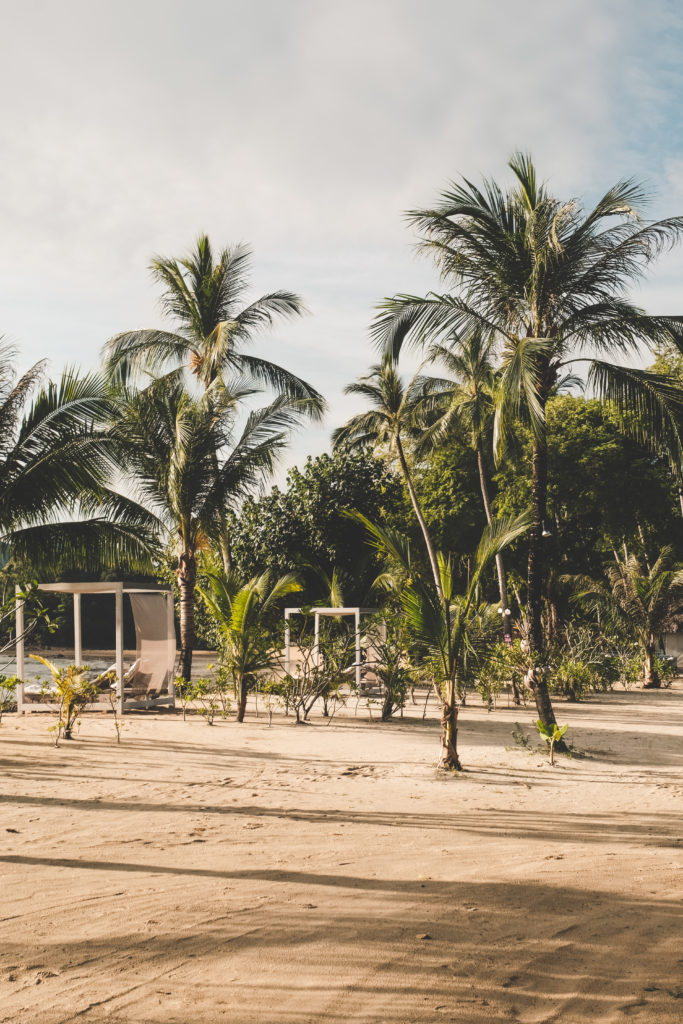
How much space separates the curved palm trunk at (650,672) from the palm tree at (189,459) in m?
11.0

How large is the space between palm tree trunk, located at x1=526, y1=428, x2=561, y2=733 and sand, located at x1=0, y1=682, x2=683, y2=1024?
3.48 feet

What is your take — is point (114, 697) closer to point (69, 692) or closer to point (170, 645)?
point (170, 645)

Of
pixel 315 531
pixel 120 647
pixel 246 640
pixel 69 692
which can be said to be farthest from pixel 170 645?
pixel 315 531

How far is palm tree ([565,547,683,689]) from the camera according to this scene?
71.5 feet

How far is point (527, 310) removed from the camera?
1095 centimetres

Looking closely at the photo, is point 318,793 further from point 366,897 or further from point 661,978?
point 661,978

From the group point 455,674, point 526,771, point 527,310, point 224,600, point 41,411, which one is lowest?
point 526,771

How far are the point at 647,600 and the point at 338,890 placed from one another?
1874 cm

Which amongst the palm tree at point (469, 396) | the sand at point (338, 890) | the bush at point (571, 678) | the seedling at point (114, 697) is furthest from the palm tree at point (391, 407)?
the sand at point (338, 890)

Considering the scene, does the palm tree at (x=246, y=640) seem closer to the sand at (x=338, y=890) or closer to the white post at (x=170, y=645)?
the white post at (x=170, y=645)

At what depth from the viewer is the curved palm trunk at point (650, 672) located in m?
22.1

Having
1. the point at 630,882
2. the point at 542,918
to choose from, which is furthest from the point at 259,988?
the point at 630,882

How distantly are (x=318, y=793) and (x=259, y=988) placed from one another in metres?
4.24

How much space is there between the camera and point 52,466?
455 inches
